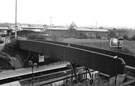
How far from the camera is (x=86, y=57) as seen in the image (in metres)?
10.2

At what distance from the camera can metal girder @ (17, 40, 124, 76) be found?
27.5 feet

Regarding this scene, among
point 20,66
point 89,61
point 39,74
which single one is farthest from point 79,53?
point 20,66

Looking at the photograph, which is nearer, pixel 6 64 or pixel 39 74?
pixel 39 74

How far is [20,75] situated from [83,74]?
652cm

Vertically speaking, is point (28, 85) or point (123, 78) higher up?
point (123, 78)

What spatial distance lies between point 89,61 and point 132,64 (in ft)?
12.9

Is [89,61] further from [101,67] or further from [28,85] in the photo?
[28,85]

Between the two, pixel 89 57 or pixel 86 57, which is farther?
pixel 86 57

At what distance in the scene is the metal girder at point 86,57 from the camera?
838 cm

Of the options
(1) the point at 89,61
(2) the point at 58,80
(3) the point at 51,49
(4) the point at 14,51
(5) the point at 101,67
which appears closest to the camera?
(5) the point at 101,67

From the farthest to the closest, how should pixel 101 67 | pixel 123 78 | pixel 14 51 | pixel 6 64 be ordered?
pixel 14 51
pixel 6 64
pixel 101 67
pixel 123 78

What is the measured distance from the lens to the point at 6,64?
656 inches

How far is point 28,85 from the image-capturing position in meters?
11.2

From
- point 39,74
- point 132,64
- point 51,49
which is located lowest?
point 39,74
